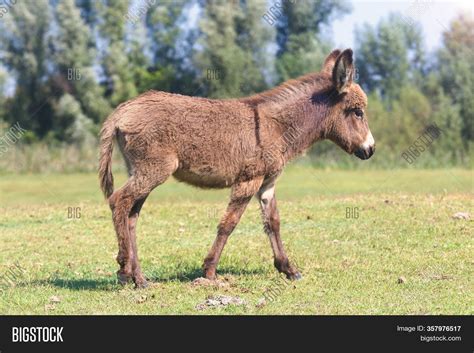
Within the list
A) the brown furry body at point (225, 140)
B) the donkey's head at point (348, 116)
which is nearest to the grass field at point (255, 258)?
the brown furry body at point (225, 140)

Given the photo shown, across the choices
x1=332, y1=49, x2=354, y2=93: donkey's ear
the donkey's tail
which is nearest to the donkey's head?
x1=332, y1=49, x2=354, y2=93: donkey's ear

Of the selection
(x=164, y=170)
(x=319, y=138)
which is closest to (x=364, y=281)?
(x=319, y=138)

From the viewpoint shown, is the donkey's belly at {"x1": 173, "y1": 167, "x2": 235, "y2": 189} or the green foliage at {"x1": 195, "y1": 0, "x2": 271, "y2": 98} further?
the green foliage at {"x1": 195, "y1": 0, "x2": 271, "y2": 98}

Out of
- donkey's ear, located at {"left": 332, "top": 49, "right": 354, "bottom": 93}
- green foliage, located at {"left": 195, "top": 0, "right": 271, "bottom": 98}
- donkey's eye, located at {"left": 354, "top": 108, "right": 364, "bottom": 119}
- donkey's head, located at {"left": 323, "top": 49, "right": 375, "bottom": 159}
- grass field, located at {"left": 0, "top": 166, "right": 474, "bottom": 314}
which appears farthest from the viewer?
green foliage, located at {"left": 195, "top": 0, "right": 271, "bottom": 98}

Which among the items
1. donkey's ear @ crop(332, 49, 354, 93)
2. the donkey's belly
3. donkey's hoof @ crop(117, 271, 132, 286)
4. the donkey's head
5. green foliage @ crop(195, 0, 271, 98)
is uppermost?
green foliage @ crop(195, 0, 271, 98)

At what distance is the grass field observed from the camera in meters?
9.07

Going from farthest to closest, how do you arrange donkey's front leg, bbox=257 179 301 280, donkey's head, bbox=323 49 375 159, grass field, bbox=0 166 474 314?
donkey's head, bbox=323 49 375 159 < donkey's front leg, bbox=257 179 301 280 < grass field, bbox=0 166 474 314

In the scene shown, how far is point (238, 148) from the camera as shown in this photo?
1011cm

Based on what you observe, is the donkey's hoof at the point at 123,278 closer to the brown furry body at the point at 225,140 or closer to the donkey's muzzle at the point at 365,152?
the brown furry body at the point at 225,140

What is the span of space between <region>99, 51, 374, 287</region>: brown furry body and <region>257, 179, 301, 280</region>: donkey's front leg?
14mm

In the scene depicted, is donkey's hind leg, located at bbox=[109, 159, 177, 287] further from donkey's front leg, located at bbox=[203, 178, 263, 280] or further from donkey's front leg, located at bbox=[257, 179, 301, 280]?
donkey's front leg, located at bbox=[257, 179, 301, 280]

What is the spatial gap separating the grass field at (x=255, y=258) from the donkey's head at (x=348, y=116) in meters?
1.77

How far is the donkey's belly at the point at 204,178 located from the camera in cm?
1002

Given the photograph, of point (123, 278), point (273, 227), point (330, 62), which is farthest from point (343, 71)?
point (123, 278)
